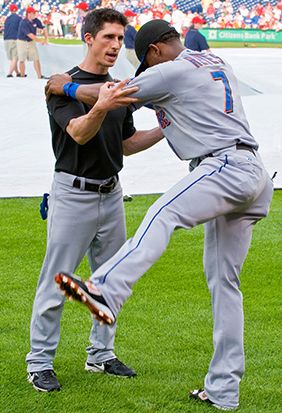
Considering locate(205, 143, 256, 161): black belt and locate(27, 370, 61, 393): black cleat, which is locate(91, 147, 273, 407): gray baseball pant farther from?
locate(27, 370, 61, 393): black cleat

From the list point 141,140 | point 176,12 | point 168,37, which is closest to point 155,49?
point 168,37

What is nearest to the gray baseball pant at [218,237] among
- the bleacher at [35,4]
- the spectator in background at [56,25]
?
the bleacher at [35,4]

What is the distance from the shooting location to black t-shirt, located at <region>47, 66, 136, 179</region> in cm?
529

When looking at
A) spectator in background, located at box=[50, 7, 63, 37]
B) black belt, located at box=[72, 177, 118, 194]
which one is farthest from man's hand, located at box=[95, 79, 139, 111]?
spectator in background, located at box=[50, 7, 63, 37]

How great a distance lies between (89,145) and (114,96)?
0.69 m

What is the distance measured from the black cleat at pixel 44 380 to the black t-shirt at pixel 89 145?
1171 mm

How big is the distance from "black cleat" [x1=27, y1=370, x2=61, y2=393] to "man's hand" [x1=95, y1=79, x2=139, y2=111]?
1.63m

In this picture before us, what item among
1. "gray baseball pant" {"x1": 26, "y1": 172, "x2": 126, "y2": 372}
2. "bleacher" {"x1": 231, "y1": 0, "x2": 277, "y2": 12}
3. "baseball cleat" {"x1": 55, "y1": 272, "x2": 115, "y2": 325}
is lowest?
"bleacher" {"x1": 231, "y1": 0, "x2": 277, "y2": 12}

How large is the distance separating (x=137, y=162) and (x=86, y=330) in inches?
293

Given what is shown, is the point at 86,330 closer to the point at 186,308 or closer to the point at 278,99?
the point at 186,308

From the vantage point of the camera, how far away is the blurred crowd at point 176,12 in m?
42.0

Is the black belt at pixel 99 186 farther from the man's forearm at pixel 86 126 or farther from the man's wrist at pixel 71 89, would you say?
the man's wrist at pixel 71 89

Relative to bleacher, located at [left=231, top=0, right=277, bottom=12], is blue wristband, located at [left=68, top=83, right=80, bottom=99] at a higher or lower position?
higher

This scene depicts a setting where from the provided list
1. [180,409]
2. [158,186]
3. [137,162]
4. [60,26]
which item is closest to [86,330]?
[180,409]
